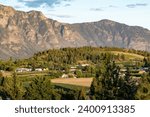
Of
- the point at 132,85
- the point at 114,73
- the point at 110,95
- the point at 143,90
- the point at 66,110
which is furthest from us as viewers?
the point at 114,73

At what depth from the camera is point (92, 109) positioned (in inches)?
615

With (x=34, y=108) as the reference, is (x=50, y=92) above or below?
below

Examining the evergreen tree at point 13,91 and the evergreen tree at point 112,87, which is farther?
the evergreen tree at point 13,91

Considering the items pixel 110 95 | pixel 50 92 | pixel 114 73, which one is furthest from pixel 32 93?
pixel 114 73

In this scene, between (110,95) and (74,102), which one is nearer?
(74,102)

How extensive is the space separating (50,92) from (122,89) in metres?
13.9

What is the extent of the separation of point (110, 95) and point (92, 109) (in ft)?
185

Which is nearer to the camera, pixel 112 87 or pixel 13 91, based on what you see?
pixel 13 91

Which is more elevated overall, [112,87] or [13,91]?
[112,87]

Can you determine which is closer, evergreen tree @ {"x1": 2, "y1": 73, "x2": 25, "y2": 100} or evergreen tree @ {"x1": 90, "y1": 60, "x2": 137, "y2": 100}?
evergreen tree @ {"x1": 90, "y1": 60, "x2": 137, "y2": 100}

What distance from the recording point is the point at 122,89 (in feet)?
245

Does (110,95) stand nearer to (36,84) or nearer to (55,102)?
(36,84)

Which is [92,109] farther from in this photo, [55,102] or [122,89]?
[122,89]

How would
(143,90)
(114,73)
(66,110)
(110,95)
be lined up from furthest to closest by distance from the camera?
(114,73)
(110,95)
(143,90)
(66,110)
